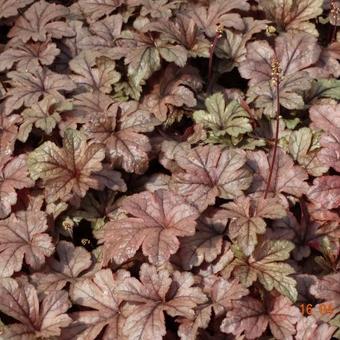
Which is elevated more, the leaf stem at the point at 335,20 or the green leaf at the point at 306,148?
the leaf stem at the point at 335,20

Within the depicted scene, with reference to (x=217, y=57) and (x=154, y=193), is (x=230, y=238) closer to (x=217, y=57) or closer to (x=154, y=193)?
(x=154, y=193)

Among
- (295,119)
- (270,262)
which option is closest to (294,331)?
(270,262)

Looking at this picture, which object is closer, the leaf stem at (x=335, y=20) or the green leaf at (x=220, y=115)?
the green leaf at (x=220, y=115)
